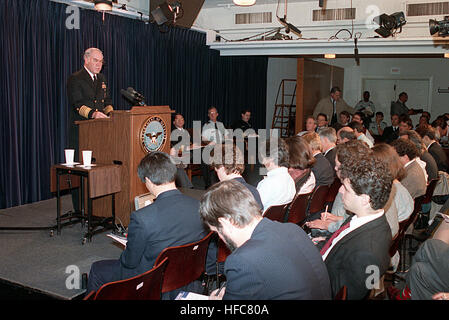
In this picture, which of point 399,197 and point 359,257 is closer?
point 359,257

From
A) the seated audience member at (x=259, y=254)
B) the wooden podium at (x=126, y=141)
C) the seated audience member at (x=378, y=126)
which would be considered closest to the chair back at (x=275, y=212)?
the seated audience member at (x=259, y=254)

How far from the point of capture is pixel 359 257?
1.89m

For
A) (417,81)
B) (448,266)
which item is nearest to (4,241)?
(448,266)

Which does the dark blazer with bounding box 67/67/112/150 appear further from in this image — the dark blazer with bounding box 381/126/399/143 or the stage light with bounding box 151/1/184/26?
the dark blazer with bounding box 381/126/399/143

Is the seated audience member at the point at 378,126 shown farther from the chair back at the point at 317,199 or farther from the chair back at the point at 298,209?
the chair back at the point at 298,209

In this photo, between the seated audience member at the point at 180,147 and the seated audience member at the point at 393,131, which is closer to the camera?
the seated audience member at the point at 180,147

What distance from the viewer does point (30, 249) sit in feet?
13.2

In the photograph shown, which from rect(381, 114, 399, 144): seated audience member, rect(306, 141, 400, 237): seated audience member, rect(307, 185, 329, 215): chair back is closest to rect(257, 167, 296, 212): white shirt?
rect(306, 141, 400, 237): seated audience member

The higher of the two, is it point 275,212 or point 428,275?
point 275,212

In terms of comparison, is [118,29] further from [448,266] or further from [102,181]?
[448,266]

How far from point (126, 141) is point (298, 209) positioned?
1827 mm

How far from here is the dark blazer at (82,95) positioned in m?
4.69

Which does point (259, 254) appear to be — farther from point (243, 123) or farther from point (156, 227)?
point (243, 123)

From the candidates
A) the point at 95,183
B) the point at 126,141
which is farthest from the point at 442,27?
the point at 95,183
